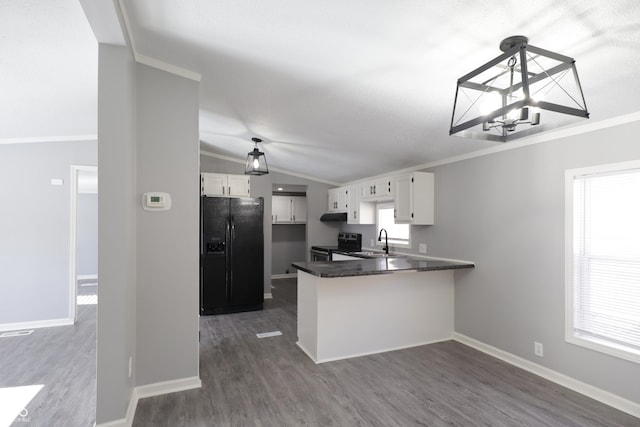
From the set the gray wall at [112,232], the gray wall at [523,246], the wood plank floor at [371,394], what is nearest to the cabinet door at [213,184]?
the wood plank floor at [371,394]

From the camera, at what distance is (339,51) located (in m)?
2.26

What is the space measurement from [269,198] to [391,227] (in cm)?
232

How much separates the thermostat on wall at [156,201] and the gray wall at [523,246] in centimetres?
324

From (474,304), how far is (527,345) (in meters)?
0.69

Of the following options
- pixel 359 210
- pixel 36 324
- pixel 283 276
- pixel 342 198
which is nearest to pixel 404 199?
pixel 359 210

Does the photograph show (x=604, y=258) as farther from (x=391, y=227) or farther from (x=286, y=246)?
(x=286, y=246)

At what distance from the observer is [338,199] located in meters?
6.89

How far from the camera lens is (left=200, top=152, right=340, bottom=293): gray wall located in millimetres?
6371

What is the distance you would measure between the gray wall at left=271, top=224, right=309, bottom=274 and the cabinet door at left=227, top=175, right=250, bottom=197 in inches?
99.5

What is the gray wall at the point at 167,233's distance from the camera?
2.77m

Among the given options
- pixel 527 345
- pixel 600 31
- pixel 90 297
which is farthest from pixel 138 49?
pixel 90 297

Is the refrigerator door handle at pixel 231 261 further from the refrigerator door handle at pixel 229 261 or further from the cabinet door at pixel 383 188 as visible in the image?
the cabinet door at pixel 383 188

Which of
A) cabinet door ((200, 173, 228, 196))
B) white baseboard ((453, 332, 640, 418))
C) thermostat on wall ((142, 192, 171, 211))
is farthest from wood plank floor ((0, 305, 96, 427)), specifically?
white baseboard ((453, 332, 640, 418))

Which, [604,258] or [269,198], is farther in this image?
[269,198]
